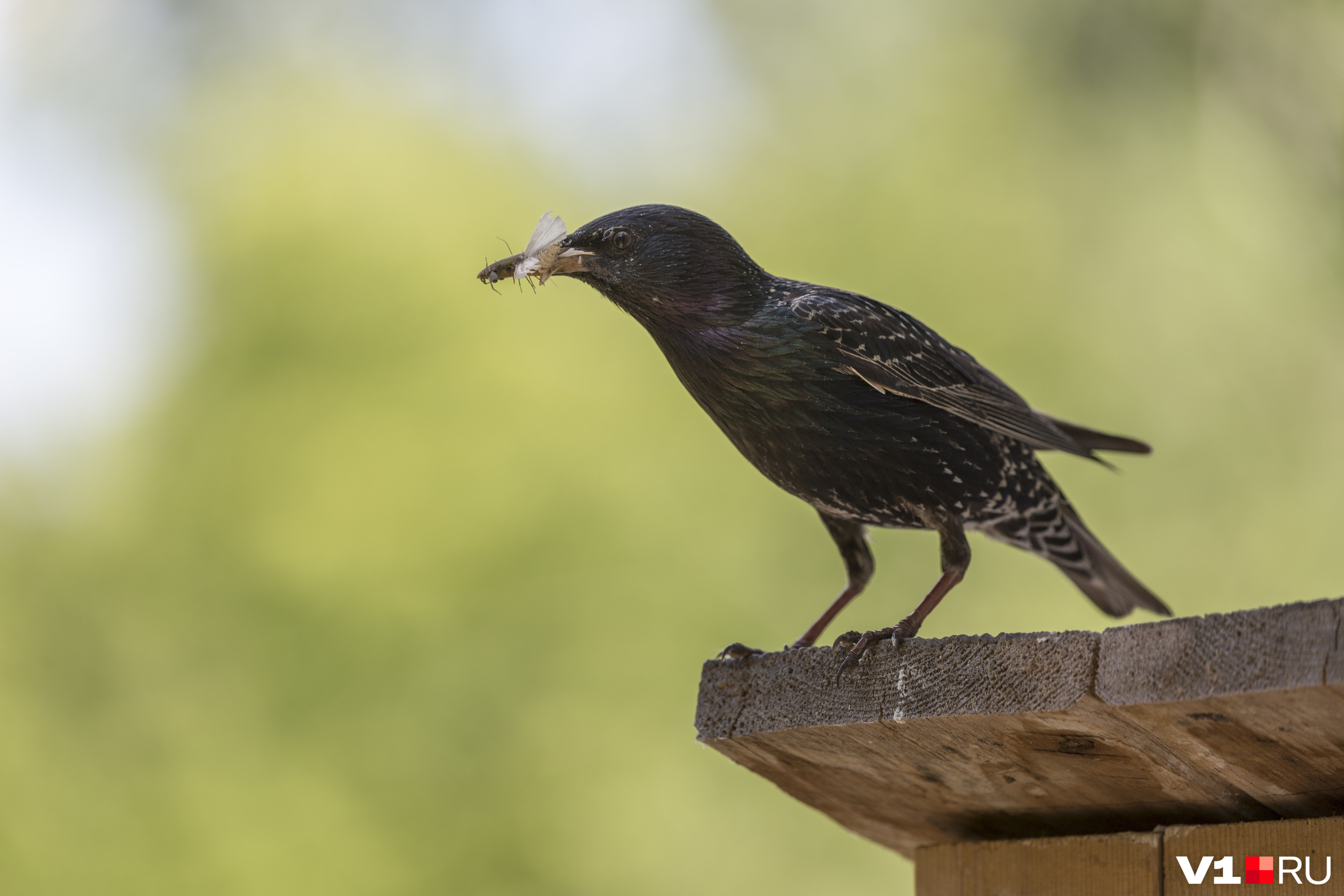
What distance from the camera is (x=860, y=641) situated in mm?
2049

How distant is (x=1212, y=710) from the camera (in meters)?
1.61

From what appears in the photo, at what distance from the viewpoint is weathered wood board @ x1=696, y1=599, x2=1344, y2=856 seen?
Answer: 156 centimetres

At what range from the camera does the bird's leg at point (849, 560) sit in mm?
2674

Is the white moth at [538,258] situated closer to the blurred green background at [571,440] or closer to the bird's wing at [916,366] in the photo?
the bird's wing at [916,366]

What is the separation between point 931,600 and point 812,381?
467mm

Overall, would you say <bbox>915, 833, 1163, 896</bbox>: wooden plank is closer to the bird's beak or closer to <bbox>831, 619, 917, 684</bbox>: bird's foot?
<bbox>831, 619, 917, 684</bbox>: bird's foot

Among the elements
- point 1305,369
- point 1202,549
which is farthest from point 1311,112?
point 1202,549

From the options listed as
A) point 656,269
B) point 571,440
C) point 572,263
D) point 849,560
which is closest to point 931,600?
point 849,560

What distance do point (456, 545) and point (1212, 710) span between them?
5495 mm

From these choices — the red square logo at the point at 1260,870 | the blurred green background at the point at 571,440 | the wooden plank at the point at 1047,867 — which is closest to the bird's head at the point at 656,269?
the wooden plank at the point at 1047,867

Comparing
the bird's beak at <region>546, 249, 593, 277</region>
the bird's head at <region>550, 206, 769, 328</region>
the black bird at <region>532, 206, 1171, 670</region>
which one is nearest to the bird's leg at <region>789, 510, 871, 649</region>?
the black bird at <region>532, 206, 1171, 670</region>

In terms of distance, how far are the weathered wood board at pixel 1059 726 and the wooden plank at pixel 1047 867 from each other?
6cm
